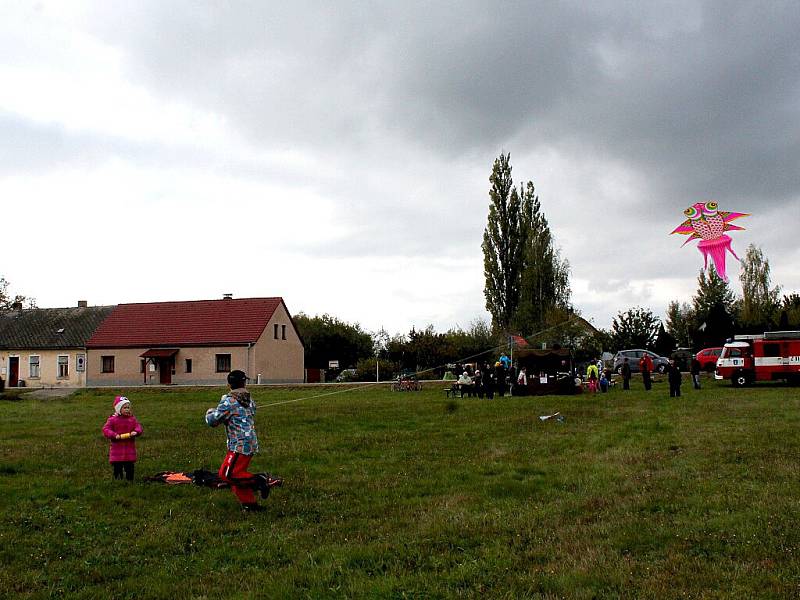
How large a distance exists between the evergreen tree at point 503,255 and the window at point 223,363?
1904 centimetres

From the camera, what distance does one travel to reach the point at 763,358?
30047 millimetres

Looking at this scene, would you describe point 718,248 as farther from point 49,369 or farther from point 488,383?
point 49,369

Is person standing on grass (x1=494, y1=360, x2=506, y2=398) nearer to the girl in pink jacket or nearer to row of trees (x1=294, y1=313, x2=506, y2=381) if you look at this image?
row of trees (x1=294, y1=313, x2=506, y2=381)

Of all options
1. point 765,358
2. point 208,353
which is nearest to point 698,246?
point 765,358

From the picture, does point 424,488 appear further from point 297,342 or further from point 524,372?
point 297,342

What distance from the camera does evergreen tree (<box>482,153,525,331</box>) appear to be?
5309 centimetres

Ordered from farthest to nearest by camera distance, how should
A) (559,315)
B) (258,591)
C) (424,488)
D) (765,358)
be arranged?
1. (559,315)
2. (765,358)
3. (424,488)
4. (258,591)

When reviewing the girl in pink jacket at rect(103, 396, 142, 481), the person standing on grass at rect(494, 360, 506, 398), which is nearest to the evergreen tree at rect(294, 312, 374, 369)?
the person standing on grass at rect(494, 360, 506, 398)

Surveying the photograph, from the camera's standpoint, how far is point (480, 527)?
7133 mm

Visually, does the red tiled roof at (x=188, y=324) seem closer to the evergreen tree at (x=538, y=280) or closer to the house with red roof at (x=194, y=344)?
the house with red roof at (x=194, y=344)

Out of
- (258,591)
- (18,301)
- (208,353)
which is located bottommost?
(258,591)

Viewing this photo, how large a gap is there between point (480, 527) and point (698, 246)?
77.8 feet

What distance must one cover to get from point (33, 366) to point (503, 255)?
119 feet

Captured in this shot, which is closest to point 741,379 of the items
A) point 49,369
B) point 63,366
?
point 63,366
